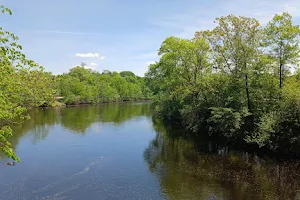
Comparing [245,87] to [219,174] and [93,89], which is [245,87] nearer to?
[219,174]

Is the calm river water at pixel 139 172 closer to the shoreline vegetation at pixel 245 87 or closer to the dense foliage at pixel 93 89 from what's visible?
the shoreline vegetation at pixel 245 87

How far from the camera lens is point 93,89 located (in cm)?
9219

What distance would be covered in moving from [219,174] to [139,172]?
588 centimetres

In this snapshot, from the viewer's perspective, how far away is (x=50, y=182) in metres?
17.4

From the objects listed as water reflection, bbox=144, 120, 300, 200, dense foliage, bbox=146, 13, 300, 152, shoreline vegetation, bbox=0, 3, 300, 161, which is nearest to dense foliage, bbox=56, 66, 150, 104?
shoreline vegetation, bbox=0, 3, 300, 161

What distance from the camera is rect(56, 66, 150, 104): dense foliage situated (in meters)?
80.2

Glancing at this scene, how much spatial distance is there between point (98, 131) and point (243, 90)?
19940 millimetres

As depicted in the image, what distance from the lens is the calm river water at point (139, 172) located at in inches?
617

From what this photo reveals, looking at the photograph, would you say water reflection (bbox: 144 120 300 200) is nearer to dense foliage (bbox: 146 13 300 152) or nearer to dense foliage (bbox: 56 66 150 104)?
dense foliage (bbox: 146 13 300 152)

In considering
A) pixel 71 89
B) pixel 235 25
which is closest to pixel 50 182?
pixel 235 25

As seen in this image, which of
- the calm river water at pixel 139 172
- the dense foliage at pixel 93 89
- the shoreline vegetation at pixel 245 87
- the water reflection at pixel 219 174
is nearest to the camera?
the water reflection at pixel 219 174

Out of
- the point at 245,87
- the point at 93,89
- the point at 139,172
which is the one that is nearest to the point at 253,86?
the point at 245,87

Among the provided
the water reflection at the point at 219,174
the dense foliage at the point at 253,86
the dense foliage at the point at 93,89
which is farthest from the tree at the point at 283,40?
the dense foliage at the point at 93,89

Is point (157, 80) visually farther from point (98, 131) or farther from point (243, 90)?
point (243, 90)
